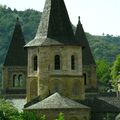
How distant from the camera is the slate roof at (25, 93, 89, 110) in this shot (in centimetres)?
5575

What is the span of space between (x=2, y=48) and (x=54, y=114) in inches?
5094

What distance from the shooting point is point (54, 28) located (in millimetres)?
62188

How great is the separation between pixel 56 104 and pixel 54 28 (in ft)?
31.2

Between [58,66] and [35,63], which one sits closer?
[58,66]

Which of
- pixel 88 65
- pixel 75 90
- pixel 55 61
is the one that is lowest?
pixel 75 90

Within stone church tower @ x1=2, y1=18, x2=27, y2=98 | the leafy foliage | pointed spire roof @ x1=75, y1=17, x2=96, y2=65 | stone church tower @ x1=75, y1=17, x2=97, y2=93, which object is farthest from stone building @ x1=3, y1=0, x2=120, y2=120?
the leafy foliage

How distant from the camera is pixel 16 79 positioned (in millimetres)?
81500

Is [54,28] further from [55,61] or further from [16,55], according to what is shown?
[16,55]

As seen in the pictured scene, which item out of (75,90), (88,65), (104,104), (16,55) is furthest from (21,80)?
(104,104)

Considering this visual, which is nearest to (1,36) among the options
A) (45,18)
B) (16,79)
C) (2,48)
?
(2,48)

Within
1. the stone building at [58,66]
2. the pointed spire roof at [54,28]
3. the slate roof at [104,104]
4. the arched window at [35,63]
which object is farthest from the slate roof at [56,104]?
the pointed spire roof at [54,28]

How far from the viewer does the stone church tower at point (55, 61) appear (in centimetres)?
6062

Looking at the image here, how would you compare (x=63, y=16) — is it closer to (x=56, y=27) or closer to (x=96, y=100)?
(x=56, y=27)

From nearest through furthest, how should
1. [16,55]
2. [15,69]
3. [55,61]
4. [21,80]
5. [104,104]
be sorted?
[55,61] → [104,104] → [16,55] → [15,69] → [21,80]
